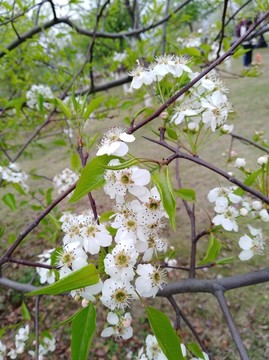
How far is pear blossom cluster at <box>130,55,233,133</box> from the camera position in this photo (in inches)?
31.4

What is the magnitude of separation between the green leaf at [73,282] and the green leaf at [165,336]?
15 cm

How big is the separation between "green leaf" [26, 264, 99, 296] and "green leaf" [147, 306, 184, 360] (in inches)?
6.1

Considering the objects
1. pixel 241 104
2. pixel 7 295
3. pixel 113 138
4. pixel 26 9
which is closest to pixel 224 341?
pixel 7 295

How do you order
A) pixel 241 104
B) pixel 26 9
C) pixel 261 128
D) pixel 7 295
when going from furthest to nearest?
1. pixel 241 104
2. pixel 261 128
3. pixel 7 295
4. pixel 26 9

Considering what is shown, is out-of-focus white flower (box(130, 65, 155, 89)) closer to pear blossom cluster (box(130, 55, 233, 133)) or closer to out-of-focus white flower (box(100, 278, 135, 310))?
pear blossom cluster (box(130, 55, 233, 133))

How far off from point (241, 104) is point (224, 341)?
5857 millimetres

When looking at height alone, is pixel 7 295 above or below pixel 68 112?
below

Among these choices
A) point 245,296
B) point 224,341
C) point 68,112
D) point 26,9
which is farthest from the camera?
point 245,296

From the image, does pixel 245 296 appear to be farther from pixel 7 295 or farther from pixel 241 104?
pixel 241 104

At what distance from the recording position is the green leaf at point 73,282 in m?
0.53

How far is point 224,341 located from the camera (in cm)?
254

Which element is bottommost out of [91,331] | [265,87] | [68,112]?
[265,87]

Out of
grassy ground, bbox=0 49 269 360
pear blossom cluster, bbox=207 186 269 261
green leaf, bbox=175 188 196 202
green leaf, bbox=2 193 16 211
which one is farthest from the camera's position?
grassy ground, bbox=0 49 269 360

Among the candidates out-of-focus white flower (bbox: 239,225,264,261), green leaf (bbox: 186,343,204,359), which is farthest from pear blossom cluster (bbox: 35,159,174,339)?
out-of-focus white flower (bbox: 239,225,264,261)
